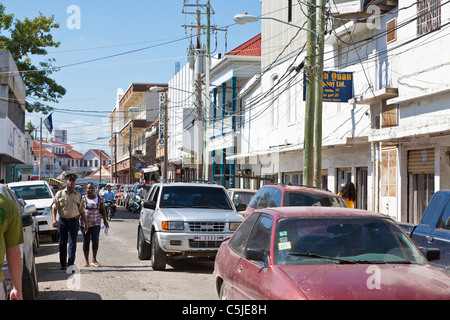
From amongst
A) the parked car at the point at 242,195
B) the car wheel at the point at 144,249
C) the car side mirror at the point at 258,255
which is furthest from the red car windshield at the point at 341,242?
the parked car at the point at 242,195

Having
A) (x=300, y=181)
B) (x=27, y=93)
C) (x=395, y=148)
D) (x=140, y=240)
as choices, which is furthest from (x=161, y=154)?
(x=140, y=240)

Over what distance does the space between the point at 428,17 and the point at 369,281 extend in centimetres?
1390

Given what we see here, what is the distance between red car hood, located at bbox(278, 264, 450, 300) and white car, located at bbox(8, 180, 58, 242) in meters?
13.9

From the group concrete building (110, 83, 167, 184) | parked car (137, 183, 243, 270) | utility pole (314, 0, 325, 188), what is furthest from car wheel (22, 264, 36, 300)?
concrete building (110, 83, 167, 184)

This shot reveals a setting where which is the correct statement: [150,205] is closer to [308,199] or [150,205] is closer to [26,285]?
[308,199]

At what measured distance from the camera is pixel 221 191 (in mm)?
14016

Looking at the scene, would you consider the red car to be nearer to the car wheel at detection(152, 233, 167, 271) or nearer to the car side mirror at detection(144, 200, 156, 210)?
the car wheel at detection(152, 233, 167, 271)

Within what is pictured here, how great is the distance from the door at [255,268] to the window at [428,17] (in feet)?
38.5

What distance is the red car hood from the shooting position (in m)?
5.14

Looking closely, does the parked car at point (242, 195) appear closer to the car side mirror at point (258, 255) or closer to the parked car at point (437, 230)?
the parked car at point (437, 230)

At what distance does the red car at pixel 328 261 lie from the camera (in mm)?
5254

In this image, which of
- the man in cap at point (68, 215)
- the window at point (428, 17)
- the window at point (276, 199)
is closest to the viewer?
the man in cap at point (68, 215)

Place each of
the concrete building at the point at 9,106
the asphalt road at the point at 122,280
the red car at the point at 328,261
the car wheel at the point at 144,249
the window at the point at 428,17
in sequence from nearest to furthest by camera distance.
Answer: the red car at the point at 328,261
the asphalt road at the point at 122,280
the car wheel at the point at 144,249
the window at the point at 428,17
the concrete building at the point at 9,106
